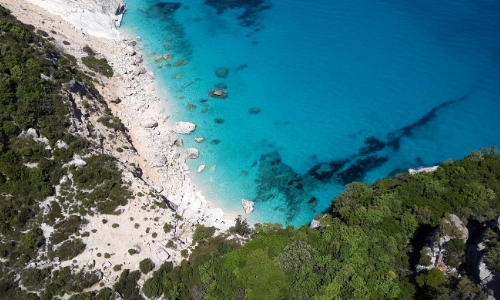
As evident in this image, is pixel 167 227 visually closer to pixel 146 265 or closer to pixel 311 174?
pixel 146 265

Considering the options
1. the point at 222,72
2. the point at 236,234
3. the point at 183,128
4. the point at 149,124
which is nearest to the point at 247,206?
the point at 236,234

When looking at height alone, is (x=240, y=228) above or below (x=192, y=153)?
below

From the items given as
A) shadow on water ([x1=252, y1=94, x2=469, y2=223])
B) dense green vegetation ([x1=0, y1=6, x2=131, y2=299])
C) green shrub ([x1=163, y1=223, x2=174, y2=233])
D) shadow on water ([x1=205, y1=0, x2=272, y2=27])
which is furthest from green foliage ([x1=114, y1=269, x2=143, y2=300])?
shadow on water ([x1=205, y1=0, x2=272, y2=27])

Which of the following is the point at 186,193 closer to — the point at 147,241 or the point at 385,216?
the point at 147,241

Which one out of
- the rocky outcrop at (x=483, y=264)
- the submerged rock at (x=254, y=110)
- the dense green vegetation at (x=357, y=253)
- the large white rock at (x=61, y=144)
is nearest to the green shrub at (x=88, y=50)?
the large white rock at (x=61, y=144)

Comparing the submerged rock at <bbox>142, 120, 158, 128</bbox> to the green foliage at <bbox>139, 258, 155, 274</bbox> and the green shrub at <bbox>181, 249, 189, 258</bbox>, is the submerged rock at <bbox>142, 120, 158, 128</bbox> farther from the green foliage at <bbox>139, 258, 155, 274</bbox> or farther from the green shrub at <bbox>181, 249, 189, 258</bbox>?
the green foliage at <bbox>139, 258, 155, 274</bbox>

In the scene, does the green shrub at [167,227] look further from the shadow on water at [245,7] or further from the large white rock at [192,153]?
the shadow on water at [245,7]

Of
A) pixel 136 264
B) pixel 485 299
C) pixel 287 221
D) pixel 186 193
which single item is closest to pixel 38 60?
pixel 186 193
